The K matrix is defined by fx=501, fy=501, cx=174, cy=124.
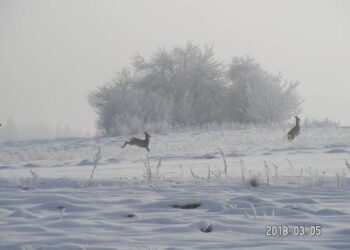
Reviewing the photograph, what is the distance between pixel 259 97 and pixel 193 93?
6.76m

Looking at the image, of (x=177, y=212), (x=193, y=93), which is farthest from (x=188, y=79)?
(x=177, y=212)

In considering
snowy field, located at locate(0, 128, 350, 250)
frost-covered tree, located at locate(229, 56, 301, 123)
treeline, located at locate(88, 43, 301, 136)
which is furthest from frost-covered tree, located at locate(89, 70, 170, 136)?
snowy field, located at locate(0, 128, 350, 250)

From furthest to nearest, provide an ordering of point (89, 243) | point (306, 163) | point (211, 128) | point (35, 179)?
point (211, 128) → point (306, 163) → point (35, 179) → point (89, 243)

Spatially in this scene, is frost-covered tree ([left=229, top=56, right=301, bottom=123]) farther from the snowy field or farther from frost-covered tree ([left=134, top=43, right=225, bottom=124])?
the snowy field

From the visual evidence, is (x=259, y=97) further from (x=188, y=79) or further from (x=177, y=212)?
(x=177, y=212)

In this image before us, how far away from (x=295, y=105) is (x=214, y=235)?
114ft

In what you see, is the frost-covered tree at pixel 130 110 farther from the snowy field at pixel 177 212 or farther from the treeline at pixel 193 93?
the snowy field at pixel 177 212

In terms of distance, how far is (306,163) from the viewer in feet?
30.8

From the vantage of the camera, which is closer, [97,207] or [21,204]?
[97,207]

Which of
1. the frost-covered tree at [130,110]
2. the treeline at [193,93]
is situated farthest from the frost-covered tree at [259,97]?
the frost-covered tree at [130,110]

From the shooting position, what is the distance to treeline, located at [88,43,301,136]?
118ft

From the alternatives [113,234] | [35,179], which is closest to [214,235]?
[113,234]

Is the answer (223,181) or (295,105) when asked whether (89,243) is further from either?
(295,105)

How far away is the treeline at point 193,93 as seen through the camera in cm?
3603
